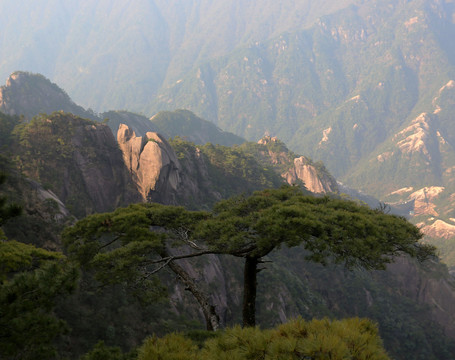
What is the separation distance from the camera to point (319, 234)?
1087 cm

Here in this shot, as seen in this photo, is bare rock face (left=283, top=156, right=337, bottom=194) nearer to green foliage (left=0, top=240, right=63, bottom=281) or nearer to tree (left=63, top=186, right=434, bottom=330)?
tree (left=63, top=186, right=434, bottom=330)

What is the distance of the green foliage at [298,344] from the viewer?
14.0 feet

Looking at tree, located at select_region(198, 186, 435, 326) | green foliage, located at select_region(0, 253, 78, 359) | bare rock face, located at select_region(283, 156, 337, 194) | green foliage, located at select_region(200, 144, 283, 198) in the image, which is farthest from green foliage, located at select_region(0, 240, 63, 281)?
bare rock face, located at select_region(283, 156, 337, 194)

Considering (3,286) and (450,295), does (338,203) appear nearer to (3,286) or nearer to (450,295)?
(3,286)

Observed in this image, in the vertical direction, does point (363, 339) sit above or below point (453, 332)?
above

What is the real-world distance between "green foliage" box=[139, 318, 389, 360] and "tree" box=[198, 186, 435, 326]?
520cm

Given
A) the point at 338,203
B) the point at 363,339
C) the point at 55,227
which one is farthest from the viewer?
the point at 55,227

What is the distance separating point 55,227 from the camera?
84.8 feet

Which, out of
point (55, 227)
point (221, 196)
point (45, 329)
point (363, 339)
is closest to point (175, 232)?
point (45, 329)

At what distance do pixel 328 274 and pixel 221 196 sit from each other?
25.5m

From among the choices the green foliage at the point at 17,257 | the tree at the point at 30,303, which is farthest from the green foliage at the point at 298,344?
the green foliage at the point at 17,257

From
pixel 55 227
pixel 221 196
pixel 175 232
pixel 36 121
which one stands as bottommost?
pixel 175 232

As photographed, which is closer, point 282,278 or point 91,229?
point 91,229

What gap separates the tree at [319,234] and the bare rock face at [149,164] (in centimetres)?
3050
